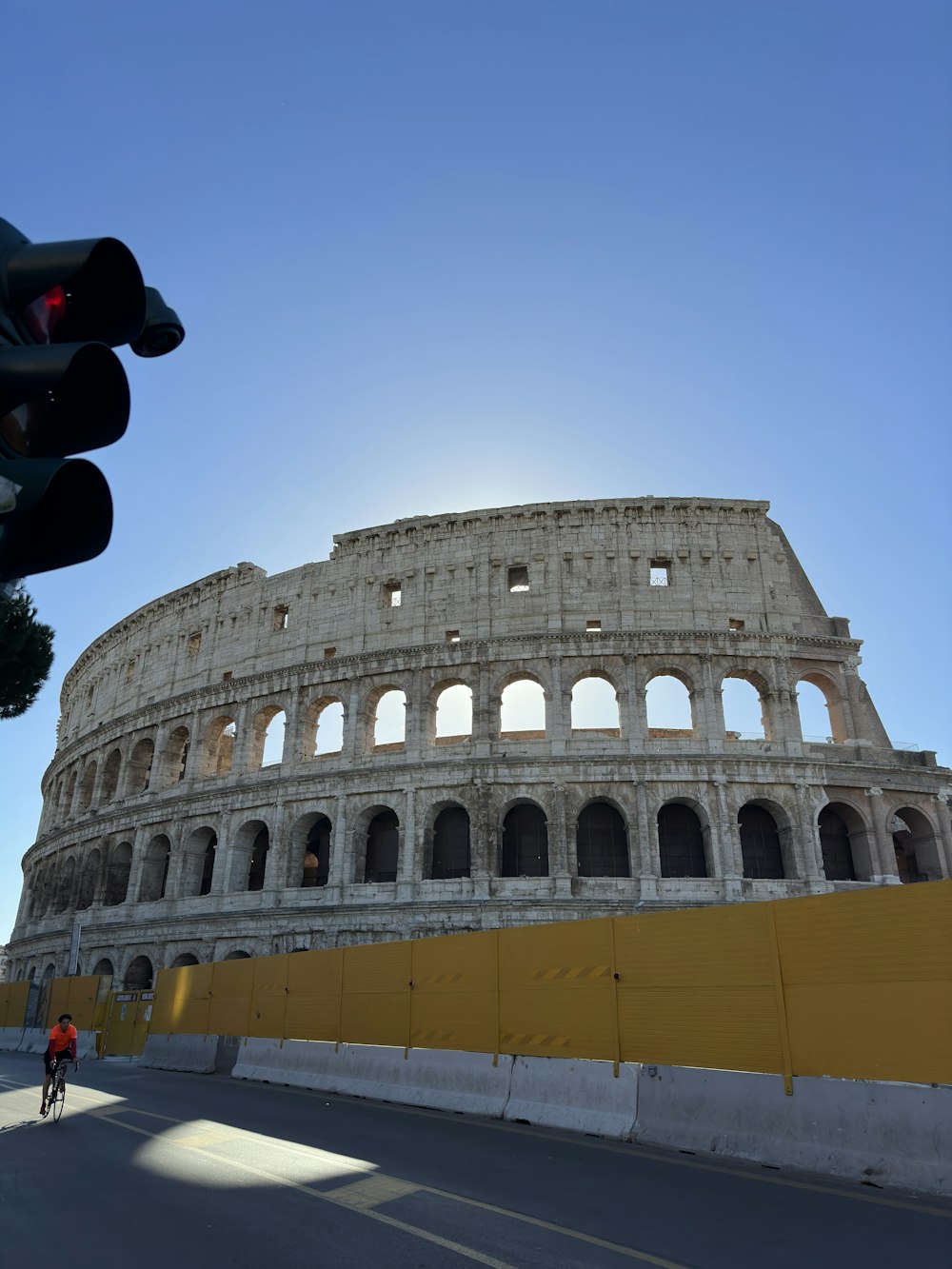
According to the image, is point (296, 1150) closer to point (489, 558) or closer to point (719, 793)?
point (719, 793)

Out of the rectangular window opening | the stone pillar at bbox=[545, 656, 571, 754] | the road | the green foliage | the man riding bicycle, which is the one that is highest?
the rectangular window opening

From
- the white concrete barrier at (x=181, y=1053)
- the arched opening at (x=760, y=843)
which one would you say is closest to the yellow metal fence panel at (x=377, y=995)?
the white concrete barrier at (x=181, y=1053)

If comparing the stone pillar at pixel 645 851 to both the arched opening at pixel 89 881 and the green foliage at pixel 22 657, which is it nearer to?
the green foliage at pixel 22 657

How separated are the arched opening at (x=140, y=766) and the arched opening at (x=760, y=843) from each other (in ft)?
83.8

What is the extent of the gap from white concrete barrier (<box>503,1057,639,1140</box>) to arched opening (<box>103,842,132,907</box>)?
94.7ft

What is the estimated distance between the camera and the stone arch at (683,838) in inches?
1069

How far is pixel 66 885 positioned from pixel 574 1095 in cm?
3515

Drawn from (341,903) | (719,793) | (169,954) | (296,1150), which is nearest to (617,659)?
(719,793)

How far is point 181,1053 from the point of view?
2073 cm

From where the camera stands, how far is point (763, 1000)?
8922 millimetres

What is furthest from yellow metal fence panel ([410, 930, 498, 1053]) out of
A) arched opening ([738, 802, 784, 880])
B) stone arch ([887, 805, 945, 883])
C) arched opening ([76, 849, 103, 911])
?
arched opening ([76, 849, 103, 911])

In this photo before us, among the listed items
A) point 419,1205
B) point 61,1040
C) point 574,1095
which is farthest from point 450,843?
point 419,1205

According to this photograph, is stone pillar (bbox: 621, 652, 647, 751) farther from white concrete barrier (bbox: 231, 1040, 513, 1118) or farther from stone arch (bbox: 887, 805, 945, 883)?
white concrete barrier (bbox: 231, 1040, 513, 1118)

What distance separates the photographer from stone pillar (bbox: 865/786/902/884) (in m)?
26.0
